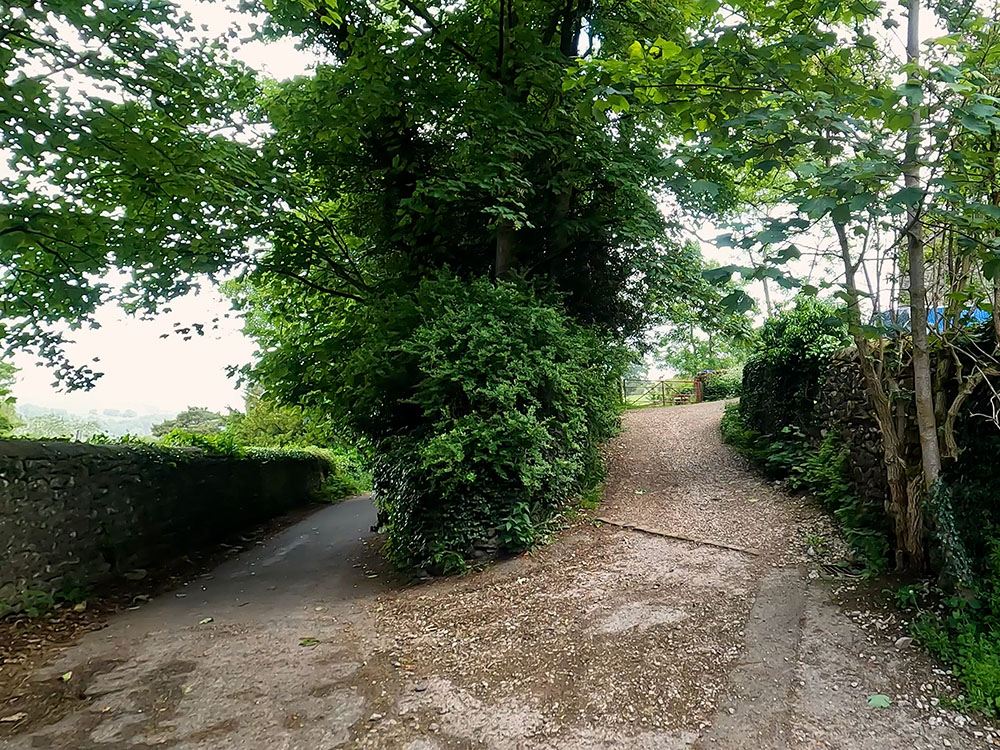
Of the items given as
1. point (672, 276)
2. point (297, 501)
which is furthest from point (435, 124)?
point (297, 501)

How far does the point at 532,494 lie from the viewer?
6199 mm

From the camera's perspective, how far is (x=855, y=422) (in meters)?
5.54

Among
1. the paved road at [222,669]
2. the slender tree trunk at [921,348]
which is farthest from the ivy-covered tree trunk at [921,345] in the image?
the paved road at [222,669]

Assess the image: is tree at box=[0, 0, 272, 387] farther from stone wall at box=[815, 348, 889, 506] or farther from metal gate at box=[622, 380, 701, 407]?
metal gate at box=[622, 380, 701, 407]

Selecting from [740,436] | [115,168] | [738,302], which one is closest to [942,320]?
[738,302]

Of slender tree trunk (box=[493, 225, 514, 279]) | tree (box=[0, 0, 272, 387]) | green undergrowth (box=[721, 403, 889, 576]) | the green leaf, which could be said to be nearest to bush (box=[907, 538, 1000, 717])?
green undergrowth (box=[721, 403, 889, 576])

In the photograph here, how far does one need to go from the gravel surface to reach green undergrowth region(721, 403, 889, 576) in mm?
246

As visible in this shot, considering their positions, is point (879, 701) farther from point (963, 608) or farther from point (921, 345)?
point (921, 345)

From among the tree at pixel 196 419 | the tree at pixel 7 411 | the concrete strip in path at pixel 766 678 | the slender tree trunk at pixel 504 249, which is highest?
the slender tree trunk at pixel 504 249

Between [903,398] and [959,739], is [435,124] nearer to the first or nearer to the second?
[903,398]

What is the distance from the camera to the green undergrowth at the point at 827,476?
14.6ft

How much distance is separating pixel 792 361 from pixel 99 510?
9141 millimetres

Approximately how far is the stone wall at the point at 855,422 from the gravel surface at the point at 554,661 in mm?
599

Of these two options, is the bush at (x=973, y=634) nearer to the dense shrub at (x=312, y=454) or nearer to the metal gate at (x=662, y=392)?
the dense shrub at (x=312, y=454)
